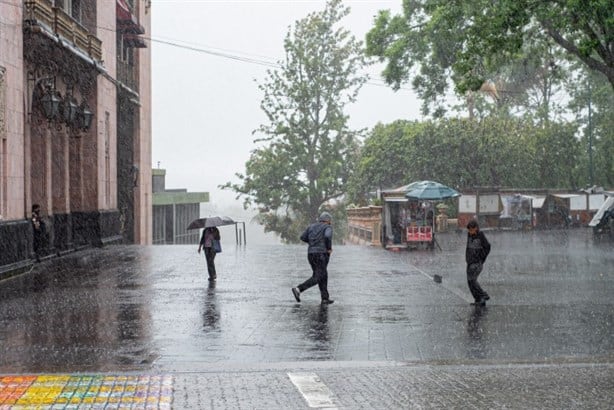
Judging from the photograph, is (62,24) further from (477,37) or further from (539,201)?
(539,201)

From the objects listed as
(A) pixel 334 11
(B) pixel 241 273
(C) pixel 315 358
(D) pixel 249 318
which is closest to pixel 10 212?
(B) pixel 241 273

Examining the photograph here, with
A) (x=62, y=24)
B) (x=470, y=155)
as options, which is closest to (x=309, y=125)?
(x=470, y=155)

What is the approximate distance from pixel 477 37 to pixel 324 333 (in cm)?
1321

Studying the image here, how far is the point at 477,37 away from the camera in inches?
973

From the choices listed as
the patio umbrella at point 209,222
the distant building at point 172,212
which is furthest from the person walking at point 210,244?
the distant building at point 172,212

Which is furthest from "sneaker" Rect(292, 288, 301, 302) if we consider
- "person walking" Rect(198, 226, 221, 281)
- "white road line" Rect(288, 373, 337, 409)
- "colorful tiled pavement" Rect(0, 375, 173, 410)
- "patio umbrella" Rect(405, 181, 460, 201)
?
"patio umbrella" Rect(405, 181, 460, 201)

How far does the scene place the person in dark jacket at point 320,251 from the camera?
56.1 ft

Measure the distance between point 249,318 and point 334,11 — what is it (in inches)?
2157

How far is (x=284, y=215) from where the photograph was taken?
233 feet

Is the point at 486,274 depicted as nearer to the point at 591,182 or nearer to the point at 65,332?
the point at 65,332

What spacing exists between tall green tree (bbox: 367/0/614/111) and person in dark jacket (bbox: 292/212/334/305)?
9.00 m

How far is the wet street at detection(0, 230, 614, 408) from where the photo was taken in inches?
376

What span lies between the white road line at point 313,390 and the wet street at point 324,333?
0.04 metres

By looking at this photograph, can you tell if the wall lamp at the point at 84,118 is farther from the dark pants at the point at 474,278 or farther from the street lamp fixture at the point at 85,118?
the dark pants at the point at 474,278
